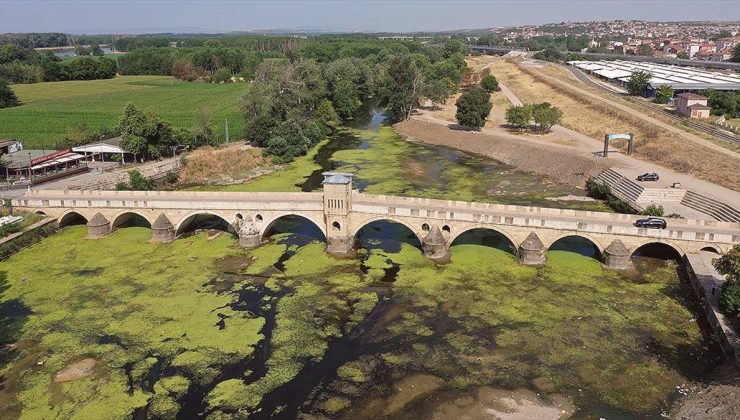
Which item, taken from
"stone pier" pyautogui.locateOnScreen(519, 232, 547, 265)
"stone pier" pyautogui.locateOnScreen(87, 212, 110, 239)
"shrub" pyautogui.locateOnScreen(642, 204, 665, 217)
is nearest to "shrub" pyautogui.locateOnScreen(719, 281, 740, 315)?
"stone pier" pyautogui.locateOnScreen(519, 232, 547, 265)

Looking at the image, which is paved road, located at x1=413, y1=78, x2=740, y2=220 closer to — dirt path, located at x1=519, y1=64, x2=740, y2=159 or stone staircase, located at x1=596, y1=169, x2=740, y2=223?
stone staircase, located at x1=596, y1=169, x2=740, y2=223

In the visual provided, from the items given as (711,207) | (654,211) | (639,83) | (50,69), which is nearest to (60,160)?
(654,211)

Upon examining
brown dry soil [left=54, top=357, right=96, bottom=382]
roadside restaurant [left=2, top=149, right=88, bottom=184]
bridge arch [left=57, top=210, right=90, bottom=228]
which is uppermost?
roadside restaurant [left=2, top=149, right=88, bottom=184]

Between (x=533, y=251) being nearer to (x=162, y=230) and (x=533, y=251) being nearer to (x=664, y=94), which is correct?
(x=162, y=230)

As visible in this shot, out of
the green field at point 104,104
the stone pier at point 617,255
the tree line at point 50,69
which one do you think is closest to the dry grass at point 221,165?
the green field at point 104,104

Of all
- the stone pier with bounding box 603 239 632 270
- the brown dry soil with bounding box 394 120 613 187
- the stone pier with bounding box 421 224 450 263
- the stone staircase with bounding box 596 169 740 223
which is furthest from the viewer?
the brown dry soil with bounding box 394 120 613 187

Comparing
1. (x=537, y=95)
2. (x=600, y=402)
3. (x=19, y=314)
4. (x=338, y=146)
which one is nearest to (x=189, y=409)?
(x=19, y=314)

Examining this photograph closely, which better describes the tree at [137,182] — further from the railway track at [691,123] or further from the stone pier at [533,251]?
the railway track at [691,123]
